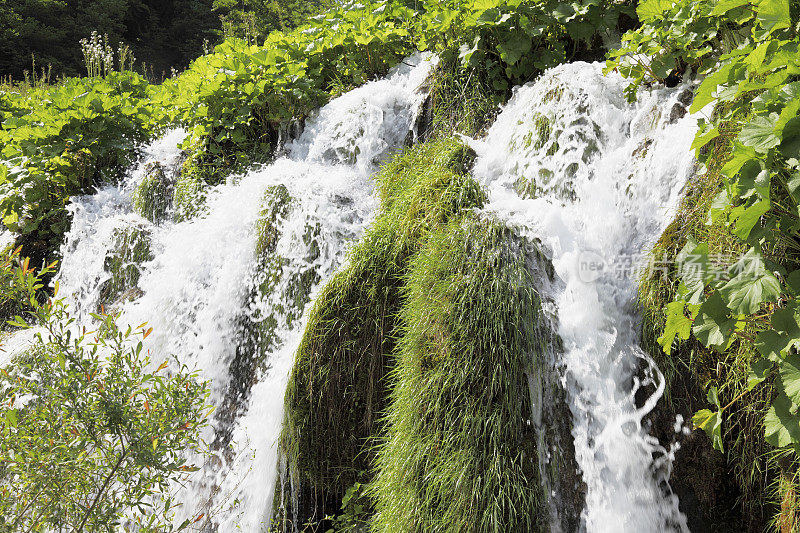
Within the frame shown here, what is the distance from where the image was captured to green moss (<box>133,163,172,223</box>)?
5.02m

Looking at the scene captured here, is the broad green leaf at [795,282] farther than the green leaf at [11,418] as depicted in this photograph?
Yes

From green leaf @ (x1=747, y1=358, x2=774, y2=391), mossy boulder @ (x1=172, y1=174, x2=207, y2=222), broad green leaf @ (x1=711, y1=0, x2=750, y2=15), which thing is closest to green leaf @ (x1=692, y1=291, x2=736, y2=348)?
green leaf @ (x1=747, y1=358, x2=774, y2=391)

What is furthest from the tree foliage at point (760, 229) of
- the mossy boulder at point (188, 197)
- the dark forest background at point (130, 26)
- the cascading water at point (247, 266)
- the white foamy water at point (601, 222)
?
the dark forest background at point (130, 26)

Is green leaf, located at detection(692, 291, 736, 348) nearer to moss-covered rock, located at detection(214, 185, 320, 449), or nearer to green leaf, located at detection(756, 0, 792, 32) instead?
green leaf, located at detection(756, 0, 792, 32)

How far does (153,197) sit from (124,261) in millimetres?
820

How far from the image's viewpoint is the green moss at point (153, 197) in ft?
16.5

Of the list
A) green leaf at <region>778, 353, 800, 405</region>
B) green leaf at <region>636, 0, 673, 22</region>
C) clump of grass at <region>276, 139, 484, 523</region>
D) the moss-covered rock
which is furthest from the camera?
the moss-covered rock

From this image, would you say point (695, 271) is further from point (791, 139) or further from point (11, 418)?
point (11, 418)

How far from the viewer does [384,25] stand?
4.94m

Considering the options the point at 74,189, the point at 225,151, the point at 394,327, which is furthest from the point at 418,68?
the point at 74,189

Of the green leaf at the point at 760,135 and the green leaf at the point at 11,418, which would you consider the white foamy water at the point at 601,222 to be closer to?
the green leaf at the point at 760,135

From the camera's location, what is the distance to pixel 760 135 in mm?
1810

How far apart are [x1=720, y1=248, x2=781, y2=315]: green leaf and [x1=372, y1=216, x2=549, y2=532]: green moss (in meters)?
0.85

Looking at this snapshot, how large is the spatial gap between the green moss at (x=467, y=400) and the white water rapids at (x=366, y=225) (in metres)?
0.20
